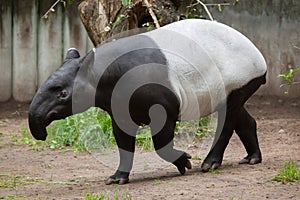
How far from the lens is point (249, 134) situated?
21.5 ft

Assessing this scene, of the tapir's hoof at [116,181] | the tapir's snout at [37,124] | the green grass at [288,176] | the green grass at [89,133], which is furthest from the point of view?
the green grass at [89,133]

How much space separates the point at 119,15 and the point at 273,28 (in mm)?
2918

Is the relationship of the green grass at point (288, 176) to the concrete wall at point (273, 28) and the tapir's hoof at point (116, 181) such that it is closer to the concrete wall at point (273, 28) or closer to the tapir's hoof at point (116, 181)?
the tapir's hoof at point (116, 181)

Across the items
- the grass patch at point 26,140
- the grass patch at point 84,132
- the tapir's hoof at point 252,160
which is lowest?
the grass patch at point 26,140

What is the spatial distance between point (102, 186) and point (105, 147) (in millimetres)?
1949

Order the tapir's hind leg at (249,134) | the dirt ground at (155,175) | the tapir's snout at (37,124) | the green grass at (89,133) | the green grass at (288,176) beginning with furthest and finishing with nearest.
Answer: the green grass at (89,133)
the tapir's hind leg at (249,134)
the tapir's snout at (37,124)
the green grass at (288,176)
the dirt ground at (155,175)

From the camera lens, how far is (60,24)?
10.3 metres

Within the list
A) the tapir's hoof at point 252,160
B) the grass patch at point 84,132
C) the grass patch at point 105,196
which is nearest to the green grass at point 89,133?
the grass patch at point 84,132

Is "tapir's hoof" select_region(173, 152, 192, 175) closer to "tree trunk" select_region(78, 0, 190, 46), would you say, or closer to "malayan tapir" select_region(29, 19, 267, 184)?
"malayan tapir" select_region(29, 19, 267, 184)

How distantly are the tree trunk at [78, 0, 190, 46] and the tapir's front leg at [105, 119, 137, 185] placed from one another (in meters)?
2.24

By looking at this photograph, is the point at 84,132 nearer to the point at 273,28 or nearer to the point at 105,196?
the point at 105,196

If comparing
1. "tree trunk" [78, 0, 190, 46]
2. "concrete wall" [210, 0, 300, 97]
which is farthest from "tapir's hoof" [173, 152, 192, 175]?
"concrete wall" [210, 0, 300, 97]

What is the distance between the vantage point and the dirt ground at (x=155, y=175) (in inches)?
209

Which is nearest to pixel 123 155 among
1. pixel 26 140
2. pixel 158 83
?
pixel 158 83
